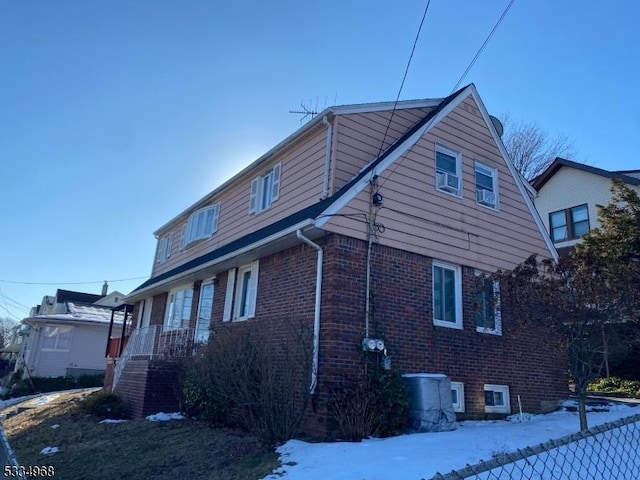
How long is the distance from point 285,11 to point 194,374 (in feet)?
24.8

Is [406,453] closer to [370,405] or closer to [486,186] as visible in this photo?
[370,405]

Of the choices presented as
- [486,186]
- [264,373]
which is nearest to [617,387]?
[486,186]

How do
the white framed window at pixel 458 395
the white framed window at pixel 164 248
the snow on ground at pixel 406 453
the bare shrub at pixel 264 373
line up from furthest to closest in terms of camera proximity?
1. the white framed window at pixel 164 248
2. the white framed window at pixel 458 395
3. the bare shrub at pixel 264 373
4. the snow on ground at pixel 406 453

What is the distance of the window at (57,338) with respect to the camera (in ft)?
88.1

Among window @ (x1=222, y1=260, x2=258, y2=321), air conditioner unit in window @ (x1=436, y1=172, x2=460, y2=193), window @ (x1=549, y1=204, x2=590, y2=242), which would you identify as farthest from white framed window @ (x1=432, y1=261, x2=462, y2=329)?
window @ (x1=549, y1=204, x2=590, y2=242)

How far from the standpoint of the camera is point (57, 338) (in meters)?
27.3

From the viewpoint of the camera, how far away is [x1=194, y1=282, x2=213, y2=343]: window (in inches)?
519

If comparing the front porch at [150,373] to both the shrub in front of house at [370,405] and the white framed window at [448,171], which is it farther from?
the white framed window at [448,171]

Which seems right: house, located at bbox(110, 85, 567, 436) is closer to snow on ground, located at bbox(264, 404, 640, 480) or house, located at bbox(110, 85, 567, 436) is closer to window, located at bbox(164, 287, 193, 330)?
window, located at bbox(164, 287, 193, 330)

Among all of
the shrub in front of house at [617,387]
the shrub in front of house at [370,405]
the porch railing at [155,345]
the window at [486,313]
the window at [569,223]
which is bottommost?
the shrub in front of house at [370,405]

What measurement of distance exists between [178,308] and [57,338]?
1620 centimetres

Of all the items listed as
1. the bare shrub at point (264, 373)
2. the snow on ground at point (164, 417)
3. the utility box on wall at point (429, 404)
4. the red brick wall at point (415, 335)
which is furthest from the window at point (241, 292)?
the utility box on wall at point (429, 404)

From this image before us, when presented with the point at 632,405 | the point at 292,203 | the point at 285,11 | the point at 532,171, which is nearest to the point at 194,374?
the point at 292,203

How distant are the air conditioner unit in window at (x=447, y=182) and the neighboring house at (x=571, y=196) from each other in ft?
47.2
